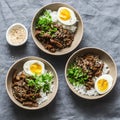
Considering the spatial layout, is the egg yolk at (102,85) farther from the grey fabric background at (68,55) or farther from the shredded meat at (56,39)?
the shredded meat at (56,39)

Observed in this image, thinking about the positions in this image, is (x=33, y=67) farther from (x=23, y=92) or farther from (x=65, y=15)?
(x=65, y=15)

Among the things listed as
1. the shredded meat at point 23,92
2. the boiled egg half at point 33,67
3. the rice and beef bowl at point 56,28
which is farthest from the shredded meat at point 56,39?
the shredded meat at point 23,92

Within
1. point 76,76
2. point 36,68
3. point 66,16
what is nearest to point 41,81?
point 36,68

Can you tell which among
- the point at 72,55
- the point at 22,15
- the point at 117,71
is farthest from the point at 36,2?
the point at 117,71

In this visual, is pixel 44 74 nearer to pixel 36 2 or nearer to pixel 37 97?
pixel 37 97

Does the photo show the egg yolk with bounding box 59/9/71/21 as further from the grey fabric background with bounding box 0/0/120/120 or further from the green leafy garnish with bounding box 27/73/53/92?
the green leafy garnish with bounding box 27/73/53/92

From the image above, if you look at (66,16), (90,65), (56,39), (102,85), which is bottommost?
(102,85)

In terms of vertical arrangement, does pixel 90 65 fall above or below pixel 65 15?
below
